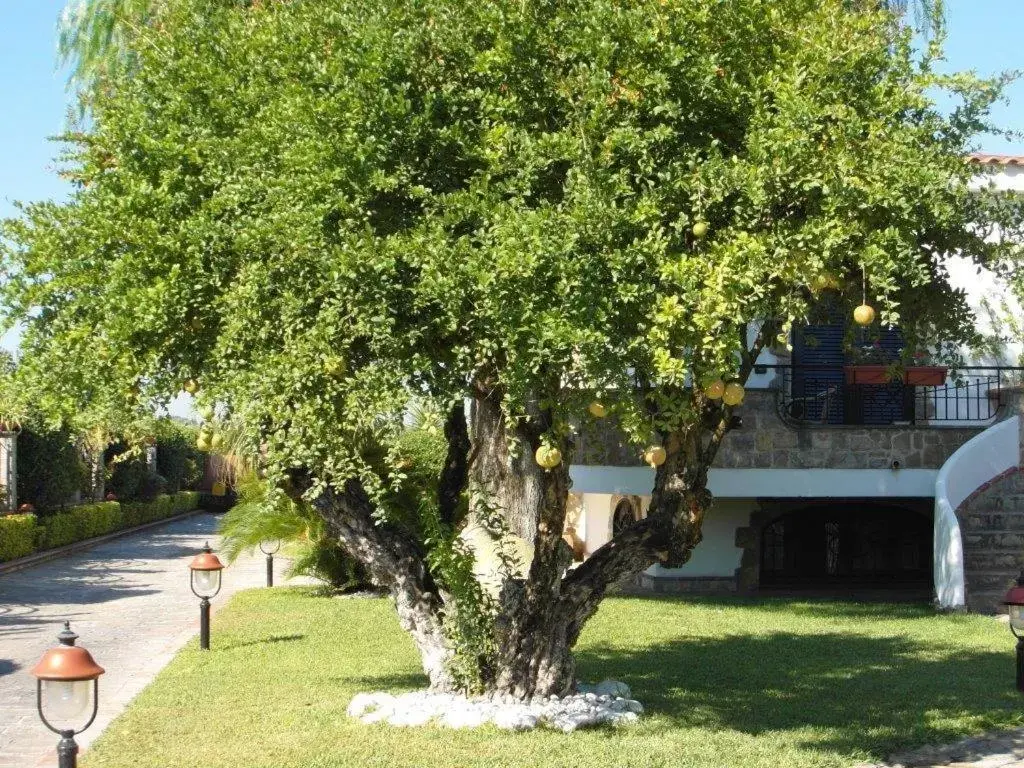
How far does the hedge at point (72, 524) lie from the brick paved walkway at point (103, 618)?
556mm

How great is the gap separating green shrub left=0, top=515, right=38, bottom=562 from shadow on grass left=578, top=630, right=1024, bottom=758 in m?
15.0

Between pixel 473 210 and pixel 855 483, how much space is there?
35.4 ft

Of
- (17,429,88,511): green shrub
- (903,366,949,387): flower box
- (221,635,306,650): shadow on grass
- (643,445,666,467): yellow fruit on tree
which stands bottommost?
(221,635,306,650): shadow on grass

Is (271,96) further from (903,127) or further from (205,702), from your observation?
(205,702)

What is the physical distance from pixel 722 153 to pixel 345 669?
20.3ft

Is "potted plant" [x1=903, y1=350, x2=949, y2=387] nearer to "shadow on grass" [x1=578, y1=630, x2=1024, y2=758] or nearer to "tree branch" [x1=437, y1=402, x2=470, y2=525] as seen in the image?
"shadow on grass" [x1=578, y1=630, x2=1024, y2=758]

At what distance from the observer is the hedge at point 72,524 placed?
961 inches

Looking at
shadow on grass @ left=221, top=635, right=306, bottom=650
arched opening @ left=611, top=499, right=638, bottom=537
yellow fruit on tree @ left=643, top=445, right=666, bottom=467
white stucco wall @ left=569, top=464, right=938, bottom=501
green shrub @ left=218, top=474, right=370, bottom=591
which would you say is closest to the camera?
yellow fruit on tree @ left=643, top=445, right=666, bottom=467

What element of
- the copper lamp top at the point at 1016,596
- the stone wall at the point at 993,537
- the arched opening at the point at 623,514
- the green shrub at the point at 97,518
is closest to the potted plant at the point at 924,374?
the stone wall at the point at 993,537

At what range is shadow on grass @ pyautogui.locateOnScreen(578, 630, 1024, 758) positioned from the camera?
9320 millimetres

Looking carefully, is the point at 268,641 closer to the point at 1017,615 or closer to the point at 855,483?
the point at 1017,615

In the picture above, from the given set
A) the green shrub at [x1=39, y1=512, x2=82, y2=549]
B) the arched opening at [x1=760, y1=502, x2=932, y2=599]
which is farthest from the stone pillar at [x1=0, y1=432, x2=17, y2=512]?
the arched opening at [x1=760, y1=502, x2=932, y2=599]

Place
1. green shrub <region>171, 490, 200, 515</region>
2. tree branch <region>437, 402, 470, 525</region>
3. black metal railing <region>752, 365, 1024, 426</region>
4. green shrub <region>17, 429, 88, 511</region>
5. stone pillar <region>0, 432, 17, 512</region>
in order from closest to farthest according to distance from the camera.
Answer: tree branch <region>437, 402, 470, 525</region>, black metal railing <region>752, 365, 1024, 426</region>, stone pillar <region>0, 432, 17, 512</region>, green shrub <region>17, 429, 88, 511</region>, green shrub <region>171, 490, 200, 515</region>

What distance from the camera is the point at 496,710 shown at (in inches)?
353
